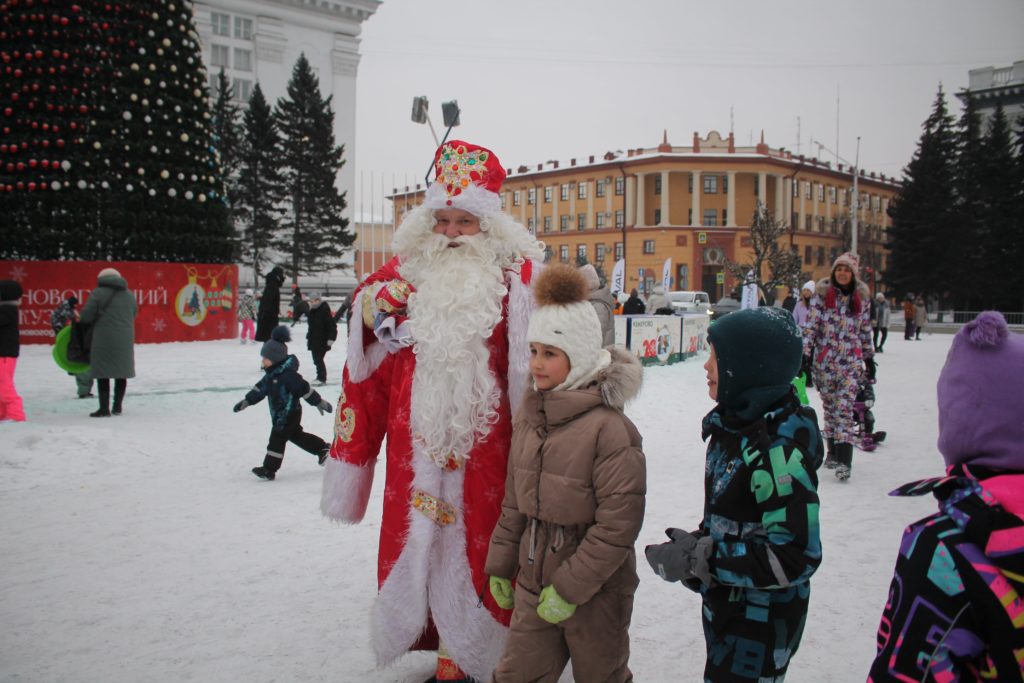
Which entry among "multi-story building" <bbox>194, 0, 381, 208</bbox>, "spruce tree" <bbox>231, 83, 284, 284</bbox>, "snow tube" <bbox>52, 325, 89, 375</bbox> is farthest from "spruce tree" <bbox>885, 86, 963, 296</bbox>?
"snow tube" <bbox>52, 325, 89, 375</bbox>

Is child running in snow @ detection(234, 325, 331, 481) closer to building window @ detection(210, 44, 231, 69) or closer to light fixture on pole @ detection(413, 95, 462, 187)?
light fixture on pole @ detection(413, 95, 462, 187)

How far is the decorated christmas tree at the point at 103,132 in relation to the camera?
15695 mm

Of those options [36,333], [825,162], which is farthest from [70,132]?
[825,162]

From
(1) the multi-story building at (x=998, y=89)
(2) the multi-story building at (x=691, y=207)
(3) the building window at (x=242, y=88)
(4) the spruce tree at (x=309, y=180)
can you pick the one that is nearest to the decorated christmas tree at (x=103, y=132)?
(4) the spruce tree at (x=309, y=180)

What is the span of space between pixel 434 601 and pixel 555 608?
752 mm

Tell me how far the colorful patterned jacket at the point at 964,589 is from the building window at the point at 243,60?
51155 millimetres

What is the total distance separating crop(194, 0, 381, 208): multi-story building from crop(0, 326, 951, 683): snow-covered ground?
40970 millimetres

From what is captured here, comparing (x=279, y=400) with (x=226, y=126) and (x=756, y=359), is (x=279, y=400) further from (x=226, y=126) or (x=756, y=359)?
(x=226, y=126)

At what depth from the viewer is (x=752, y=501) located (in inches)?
80.8

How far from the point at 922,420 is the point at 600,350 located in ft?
29.8

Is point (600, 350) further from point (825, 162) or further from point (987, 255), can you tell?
point (825, 162)

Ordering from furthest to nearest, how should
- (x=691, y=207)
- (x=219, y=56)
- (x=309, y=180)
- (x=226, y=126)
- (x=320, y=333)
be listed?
1. (x=691, y=207)
2. (x=219, y=56)
3. (x=226, y=126)
4. (x=309, y=180)
5. (x=320, y=333)

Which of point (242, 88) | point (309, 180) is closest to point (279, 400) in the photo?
point (309, 180)

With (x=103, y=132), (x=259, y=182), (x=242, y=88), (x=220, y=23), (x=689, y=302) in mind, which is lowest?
(x=689, y=302)
